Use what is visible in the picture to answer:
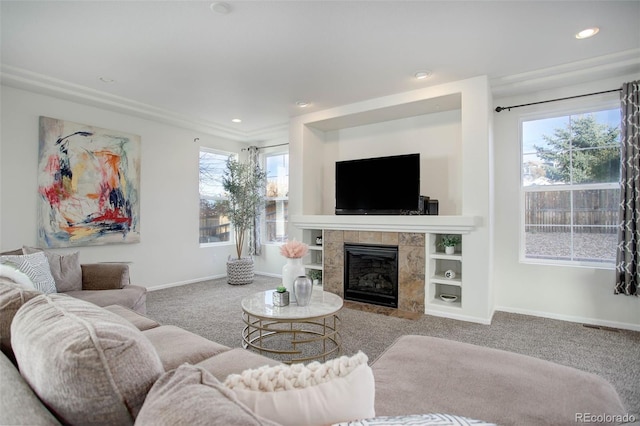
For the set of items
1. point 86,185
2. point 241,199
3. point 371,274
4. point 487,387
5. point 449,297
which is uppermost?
point 86,185

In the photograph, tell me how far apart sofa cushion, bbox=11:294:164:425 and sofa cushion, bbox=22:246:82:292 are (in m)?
2.79

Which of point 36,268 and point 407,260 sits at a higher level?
point 36,268

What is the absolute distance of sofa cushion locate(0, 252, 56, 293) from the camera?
2.61m

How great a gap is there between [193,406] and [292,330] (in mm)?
2090

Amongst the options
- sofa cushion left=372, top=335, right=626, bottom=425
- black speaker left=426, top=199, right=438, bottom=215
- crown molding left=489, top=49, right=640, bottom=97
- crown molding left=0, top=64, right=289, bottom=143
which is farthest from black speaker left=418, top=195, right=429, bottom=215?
crown molding left=0, top=64, right=289, bottom=143

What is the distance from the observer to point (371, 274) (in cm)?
431

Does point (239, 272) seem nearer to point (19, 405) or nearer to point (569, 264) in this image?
point (569, 264)

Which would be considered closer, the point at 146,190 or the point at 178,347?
the point at 178,347

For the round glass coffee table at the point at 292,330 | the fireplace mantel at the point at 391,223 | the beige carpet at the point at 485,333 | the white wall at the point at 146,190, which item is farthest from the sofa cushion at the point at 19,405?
the white wall at the point at 146,190

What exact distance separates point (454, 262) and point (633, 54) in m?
2.63

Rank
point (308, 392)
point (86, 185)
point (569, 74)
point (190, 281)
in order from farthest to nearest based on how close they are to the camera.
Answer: point (190, 281) → point (86, 185) → point (569, 74) → point (308, 392)

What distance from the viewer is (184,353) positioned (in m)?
1.51

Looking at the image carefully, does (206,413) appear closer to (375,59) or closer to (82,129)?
(375,59)

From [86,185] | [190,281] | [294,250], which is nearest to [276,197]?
[190,281]
